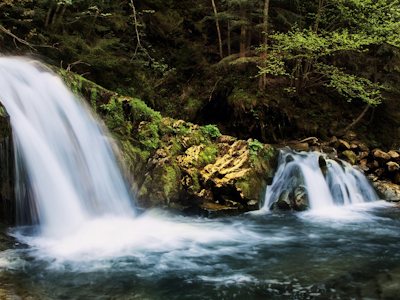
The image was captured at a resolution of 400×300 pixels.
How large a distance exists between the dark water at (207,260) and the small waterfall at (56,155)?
41 cm

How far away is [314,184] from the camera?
8.73 meters

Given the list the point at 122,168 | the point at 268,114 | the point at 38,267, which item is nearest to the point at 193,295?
the point at 38,267

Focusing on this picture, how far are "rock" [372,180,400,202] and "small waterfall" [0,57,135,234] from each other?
7.90m

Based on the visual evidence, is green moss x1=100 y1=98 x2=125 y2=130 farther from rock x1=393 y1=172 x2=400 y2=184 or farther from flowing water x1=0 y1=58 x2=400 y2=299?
rock x1=393 y1=172 x2=400 y2=184

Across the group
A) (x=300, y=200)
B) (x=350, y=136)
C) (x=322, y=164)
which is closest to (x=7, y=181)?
(x=300, y=200)

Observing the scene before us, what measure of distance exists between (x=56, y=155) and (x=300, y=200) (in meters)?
6.13

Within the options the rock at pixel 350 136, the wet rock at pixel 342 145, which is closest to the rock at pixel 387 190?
the wet rock at pixel 342 145

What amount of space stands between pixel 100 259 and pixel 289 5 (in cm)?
1555

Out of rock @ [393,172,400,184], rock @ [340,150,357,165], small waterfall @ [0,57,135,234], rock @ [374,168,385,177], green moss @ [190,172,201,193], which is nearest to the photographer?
small waterfall @ [0,57,135,234]

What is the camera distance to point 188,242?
5.48 m

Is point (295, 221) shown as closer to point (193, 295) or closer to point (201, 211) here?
point (201, 211)

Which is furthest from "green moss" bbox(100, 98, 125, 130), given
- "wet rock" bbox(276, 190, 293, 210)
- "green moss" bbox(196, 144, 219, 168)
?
"wet rock" bbox(276, 190, 293, 210)

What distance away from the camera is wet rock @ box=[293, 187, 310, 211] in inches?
313

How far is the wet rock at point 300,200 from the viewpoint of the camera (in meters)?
7.96
